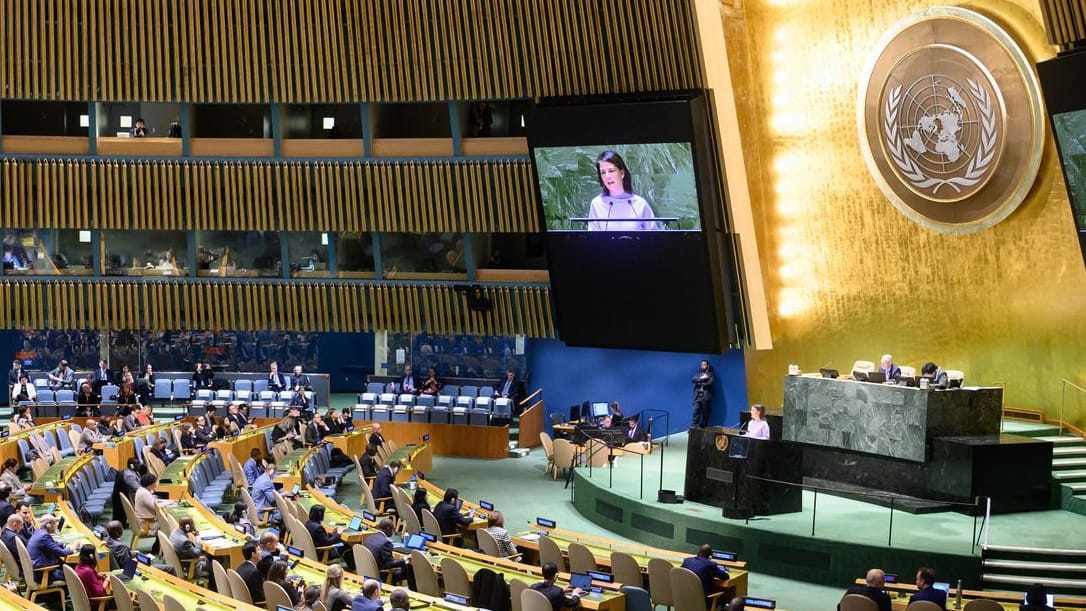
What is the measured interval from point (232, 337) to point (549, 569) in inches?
738

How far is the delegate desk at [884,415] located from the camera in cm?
1609

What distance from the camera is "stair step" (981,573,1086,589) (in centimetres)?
1375

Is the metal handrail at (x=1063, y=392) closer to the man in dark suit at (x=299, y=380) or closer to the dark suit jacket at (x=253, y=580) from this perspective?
the dark suit jacket at (x=253, y=580)

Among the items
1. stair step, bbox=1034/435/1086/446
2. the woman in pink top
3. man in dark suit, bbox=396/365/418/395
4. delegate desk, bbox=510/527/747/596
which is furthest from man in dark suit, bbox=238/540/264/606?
man in dark suit, bbox=396/365/418/395

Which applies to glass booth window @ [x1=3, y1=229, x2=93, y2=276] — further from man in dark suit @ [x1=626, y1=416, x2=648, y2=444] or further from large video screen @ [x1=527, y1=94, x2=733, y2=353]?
man in dark suit @ [x1=626, y1=416, x2=648, y2=444]

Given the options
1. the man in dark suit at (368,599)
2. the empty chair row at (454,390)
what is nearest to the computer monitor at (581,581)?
the man in dark suit at (368,599)

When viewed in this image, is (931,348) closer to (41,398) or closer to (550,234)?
(550,234)

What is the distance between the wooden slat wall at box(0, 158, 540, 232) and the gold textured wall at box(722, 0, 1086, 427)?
4983 millimetres

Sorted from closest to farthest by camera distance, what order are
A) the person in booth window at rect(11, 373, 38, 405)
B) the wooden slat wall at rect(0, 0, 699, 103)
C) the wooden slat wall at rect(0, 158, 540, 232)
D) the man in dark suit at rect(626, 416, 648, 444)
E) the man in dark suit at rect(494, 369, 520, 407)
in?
the wooden slat wall at rect(0, 0, 699, 103) < the man in dark suit at rect(626, 416, 648, 444) < the wooden slat wall at rect(0, 158, 540, 232) < the person in booth window at rect(11, 373, 38, 405) < the man in dark suit at rect(494, 369, 520, 407)

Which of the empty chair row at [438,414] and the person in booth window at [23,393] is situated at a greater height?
the person in booth window at [23,393]

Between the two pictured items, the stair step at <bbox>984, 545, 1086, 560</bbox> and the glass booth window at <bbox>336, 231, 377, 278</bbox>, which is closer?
the stair step at <bbox>984, 545, 1086, 560</bbox>

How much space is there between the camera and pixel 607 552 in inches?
525

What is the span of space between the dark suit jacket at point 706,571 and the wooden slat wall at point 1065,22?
23.8 feet

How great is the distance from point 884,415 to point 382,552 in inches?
270
